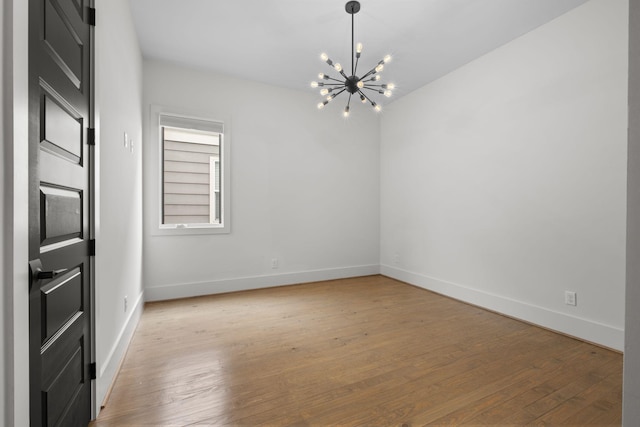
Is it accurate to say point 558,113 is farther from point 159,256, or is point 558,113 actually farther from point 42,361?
point 159,256

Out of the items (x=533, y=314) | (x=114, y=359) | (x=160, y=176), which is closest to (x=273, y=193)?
(x=160, y=176)

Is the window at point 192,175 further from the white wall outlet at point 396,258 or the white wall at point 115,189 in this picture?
the white wall outlet at point 396,258

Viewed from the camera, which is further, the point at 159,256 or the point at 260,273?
the point at 260,273

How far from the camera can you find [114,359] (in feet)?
6.52

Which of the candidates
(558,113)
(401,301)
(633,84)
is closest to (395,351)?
(401,301)

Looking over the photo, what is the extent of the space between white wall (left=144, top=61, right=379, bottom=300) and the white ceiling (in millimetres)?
449

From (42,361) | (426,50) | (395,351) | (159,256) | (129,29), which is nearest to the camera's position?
(42,361)

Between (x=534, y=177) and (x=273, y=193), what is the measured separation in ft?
10.4

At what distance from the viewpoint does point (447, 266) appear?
12.7 ft

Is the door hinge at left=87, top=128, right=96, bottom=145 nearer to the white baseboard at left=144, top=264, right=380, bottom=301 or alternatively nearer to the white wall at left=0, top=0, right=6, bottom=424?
the white wall at left=0, top=0, right=6, bottom=424

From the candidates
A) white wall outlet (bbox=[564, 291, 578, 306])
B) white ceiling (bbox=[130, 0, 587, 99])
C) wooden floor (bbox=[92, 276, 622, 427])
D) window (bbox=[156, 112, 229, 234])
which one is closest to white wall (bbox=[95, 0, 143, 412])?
wooden floor (bbox=[92, 276, 622, 427])

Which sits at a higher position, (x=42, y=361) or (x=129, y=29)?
(x=129, y=29)

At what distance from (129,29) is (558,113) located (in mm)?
4121

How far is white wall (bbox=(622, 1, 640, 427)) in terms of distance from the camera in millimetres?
618
